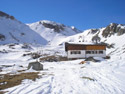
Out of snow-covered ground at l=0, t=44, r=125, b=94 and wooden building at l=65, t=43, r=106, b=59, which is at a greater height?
wooden building at l=65, t=43, r=106, b=59

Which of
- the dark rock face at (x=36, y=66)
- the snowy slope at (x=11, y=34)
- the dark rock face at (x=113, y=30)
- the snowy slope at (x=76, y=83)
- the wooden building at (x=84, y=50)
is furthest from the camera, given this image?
the snowy slope at (x=11, y=34)

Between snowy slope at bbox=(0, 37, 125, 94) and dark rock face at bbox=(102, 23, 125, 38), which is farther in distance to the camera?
dark rock face at bbox=(102, 23, 125, 38)

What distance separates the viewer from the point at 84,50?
3791cm

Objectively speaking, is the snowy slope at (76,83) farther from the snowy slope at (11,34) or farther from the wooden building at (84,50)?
the snowy slope at (11,34)

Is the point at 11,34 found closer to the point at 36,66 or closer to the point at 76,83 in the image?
the point at 36,66

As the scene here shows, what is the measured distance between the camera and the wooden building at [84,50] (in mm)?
37344

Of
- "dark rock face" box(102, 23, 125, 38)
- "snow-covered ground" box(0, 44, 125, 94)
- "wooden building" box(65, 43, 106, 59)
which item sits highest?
"dark rock face" box(102, 23, 125, 38)

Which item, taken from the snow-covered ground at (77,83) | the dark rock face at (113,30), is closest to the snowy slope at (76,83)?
the snow-covered ground at (77,83)

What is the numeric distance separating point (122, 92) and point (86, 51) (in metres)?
30.9

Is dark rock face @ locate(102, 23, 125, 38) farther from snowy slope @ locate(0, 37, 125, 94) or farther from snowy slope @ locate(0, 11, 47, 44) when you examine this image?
snowy slope @ locate(0, 37, 125, 94)

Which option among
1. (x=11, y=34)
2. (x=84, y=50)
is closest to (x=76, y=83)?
(x=84, y=50)

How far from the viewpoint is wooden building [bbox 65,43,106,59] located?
123 ft

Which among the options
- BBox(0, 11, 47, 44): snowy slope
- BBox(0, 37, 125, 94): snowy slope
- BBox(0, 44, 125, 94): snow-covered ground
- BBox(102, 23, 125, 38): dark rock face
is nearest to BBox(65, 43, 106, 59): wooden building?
BBox(0, 44, 125, 94): snow-covered ground

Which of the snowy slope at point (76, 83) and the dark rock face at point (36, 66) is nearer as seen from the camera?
the snowy slope at point (76, 83)
